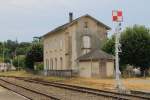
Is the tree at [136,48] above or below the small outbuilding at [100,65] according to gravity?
above

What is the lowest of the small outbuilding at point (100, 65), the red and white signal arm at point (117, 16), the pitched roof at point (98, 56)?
the small outbuilding at point (100, 65)

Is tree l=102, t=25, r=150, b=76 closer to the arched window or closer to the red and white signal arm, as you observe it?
the arched window

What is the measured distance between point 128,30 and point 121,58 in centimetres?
478

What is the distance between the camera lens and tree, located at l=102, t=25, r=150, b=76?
7131 cm

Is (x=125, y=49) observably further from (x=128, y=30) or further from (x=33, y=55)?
(x=33, y=55)

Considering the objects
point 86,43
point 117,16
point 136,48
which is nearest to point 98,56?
point 136,48

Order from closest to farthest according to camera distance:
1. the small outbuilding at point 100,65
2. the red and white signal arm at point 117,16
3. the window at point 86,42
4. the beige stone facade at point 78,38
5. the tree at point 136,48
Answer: the red and white signal arm at point 117,16 < the small outbuilding at point 100,65 < the tree at point 136,48 < the beige stone facade at point 78,38 < the window at point 86,42

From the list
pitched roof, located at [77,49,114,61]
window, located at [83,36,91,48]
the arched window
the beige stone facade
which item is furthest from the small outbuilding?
window, located at [83,36,91,48]

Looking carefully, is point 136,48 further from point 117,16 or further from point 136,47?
point 117,16

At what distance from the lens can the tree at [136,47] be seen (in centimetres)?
7131

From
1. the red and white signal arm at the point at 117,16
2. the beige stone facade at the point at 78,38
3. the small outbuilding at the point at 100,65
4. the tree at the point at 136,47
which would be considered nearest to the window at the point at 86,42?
the beige stone facade at the point at 78,38

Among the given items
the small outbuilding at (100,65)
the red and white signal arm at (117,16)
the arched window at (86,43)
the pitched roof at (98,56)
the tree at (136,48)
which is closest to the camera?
the red and white signal arm at (117,16)

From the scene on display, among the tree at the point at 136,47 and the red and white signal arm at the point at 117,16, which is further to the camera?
the tree at the point at 136,47

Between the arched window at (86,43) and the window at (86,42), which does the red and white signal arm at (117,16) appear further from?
the window at (86,42)
